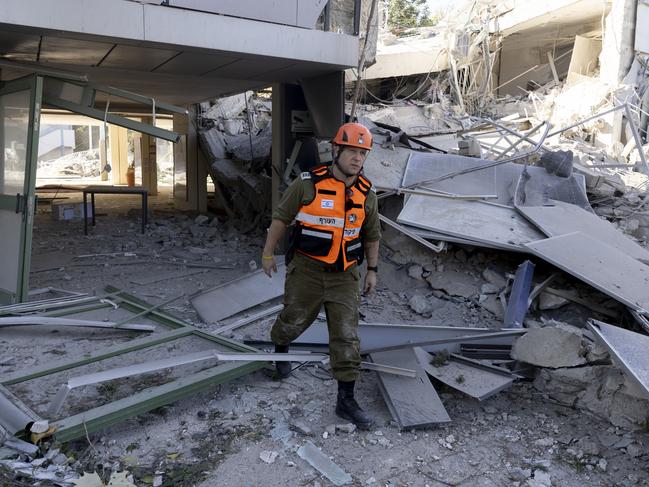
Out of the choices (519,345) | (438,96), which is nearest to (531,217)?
(519,345)

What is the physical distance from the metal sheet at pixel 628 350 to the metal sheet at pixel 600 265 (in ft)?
4.15

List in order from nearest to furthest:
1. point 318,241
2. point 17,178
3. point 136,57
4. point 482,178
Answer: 1. point 318,241
2. point 17,178
3. point 136,57
4. point 482,178

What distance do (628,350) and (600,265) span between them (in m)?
1.94

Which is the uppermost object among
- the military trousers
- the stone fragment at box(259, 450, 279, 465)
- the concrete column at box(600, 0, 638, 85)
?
the concrete column at box(600, 0, 638, 85)

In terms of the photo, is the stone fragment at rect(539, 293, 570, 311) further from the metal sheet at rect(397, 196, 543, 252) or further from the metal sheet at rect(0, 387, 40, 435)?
the metal sheet at rect(0, 387, 40, 435)

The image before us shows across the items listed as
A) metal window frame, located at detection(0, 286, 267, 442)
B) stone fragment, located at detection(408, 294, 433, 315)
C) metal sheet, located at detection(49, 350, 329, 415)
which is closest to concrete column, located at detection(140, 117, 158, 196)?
stone fragment, located at detection(408, 294, 433, 315)

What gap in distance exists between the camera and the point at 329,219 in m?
3.35

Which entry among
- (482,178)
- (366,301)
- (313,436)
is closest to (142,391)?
(313,436)

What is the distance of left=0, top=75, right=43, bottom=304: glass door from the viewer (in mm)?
5160

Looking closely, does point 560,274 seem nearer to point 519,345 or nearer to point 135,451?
Result: point 519,345

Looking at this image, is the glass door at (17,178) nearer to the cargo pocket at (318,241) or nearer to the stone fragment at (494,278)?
the cargo pocket at (318,241)

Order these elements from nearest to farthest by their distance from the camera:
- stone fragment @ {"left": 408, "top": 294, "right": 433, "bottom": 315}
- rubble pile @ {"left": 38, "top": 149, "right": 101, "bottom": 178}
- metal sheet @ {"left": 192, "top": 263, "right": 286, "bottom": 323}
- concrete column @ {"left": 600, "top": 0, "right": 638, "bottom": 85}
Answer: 1. metal sheet @ {"left": 192, "top": 263, "right": 286, "bottom": 323}
2. stone fragment @ {"left": 408, "top": 294, "right": 433, "bottom": 315}
3. concrete column @ {"left": 600, "top": 0, "right": 638, "bottom": 85}
4. rubble pile @ {"left": 38, "top": 149, "right": 101, "bottom": 178}

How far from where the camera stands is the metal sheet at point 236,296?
17.6 feet

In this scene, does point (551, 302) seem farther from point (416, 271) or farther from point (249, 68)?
point (249, 68)
